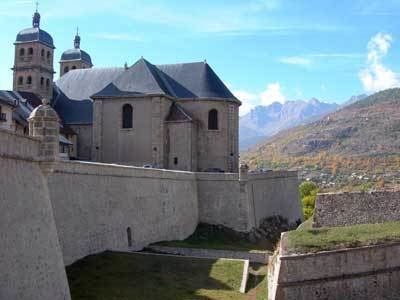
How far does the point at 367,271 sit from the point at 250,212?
70.6 ft

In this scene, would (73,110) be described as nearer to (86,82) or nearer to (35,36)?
(86,82)

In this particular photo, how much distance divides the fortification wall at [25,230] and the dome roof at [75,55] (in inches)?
2003

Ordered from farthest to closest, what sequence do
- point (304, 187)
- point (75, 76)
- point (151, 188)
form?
point (304, 187), point (75, 76), point (151, 188)

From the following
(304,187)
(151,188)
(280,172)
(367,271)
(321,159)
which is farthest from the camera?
(321,159)

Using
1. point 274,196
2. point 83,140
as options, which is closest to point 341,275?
point 274,196

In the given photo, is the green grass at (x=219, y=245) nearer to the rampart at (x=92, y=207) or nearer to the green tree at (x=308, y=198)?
the rampart at (x=92, y=207)

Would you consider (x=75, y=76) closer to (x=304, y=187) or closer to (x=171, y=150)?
(x=171, y=150)

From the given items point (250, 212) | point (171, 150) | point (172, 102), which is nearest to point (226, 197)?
point (250, 212)

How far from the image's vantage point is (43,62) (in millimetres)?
55562

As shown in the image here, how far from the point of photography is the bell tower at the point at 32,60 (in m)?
54.3

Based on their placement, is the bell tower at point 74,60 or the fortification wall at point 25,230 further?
the bell tower at point 74,60

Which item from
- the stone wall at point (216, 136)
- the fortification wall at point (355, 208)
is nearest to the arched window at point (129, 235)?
the fortification wall at point (355, 208)

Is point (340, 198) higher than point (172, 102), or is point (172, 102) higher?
point (172, 102)

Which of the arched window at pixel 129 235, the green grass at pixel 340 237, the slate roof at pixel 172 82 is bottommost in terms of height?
the arched window at pixel 129 235
